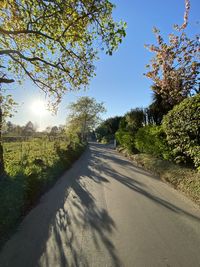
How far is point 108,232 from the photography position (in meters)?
3.59

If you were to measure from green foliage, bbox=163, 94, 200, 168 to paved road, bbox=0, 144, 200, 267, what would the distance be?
73.4 inches

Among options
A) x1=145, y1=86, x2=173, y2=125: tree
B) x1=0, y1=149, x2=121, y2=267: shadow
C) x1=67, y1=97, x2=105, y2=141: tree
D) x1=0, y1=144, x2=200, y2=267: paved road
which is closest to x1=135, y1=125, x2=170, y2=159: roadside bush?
x1=0, y1=144, x2=200, y2=267: paved road

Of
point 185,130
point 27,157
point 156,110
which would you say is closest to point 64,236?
point 27,157

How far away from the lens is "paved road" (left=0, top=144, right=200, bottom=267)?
2812 mm

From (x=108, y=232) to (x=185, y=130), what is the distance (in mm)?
5097

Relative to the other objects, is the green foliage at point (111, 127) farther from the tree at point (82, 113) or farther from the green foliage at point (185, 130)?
the green foliage at point (185, 130)

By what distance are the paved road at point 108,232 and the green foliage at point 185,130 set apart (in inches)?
73.4

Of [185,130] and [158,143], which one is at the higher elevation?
[185,130]

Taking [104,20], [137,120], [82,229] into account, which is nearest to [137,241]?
[82,229]

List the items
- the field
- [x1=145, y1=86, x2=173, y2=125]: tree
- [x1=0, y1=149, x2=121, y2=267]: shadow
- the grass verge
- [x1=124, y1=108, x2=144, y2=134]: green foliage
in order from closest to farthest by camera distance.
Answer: [x1=0, y1=149, x2=121, y2=267]: shadow, the field, the grass verge, [x1=145, y1=86, x2=173, y2=125]: tree, [x1=124, y1=108, x2=144, y2=134]: green foliage

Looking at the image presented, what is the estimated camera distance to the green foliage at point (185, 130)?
21.1ft

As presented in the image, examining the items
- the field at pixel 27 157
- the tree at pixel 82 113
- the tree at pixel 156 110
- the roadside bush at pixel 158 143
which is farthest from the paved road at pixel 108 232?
the tree at pixel 82 113

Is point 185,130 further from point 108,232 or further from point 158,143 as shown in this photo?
point 108,232

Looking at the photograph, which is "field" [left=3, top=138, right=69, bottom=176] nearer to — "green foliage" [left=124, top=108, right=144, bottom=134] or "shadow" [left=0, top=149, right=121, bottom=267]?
"shadow" [left=0, top=149, right=121, bottom=267]
